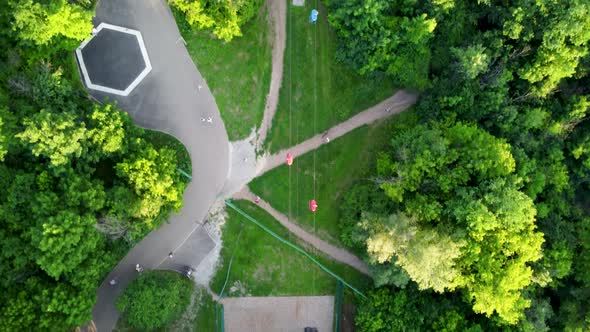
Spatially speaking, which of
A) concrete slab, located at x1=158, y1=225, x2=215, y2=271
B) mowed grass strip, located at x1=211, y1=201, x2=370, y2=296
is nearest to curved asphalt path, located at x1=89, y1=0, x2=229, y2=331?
concrete slab, located at x1=158, y1=225, x2=215, y2=271

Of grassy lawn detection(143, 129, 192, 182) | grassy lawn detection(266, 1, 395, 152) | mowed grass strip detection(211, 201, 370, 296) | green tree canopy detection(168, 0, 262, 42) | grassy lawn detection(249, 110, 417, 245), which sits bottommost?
mowed grass strip detection(211, 201, 370, 296)

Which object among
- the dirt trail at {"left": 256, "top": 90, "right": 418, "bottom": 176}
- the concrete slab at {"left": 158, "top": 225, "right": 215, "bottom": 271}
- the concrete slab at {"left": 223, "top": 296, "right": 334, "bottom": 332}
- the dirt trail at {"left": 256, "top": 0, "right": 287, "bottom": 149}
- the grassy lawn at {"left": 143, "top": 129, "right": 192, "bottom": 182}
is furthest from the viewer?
the dirt trail at {"left": 256, "top": 0, "right": 287, "bottom": 149}

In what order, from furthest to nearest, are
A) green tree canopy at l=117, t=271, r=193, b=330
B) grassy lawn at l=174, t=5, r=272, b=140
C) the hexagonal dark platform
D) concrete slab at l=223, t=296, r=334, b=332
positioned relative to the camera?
1. grassy lawn at l=174, t=5, r=272, b=140
2. concrete slab at l=223, t=296, r=334, b=332
3. the hexagonal dark platform
4. green tree canopy at l=117, t=271, r=193, b=330

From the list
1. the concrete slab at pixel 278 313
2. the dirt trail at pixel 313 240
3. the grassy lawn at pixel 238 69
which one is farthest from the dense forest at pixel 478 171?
the grassy lawn at pixel 238 69

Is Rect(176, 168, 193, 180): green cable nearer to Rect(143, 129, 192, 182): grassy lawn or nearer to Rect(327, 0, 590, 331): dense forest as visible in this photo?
Rect(143, 129, 192, 182): grassy lawn

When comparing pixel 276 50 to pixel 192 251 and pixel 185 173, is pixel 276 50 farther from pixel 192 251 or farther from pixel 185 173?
pixel 192 251

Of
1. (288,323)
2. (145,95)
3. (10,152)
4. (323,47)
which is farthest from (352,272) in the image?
(10,152)
